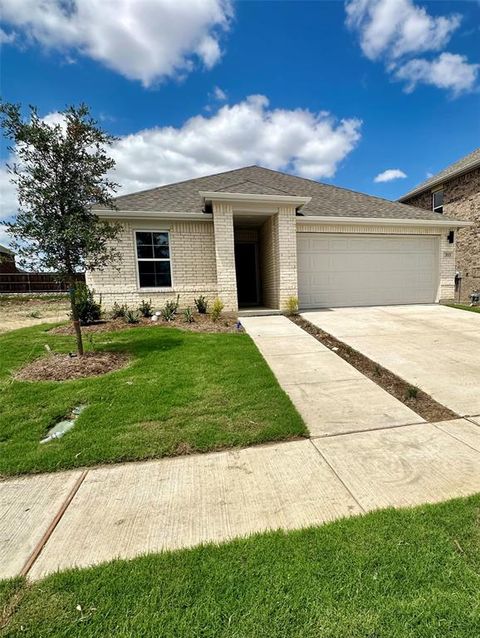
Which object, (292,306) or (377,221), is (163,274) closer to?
(292,306)

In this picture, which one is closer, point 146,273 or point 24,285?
point 146,273

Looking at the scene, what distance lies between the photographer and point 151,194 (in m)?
10.9

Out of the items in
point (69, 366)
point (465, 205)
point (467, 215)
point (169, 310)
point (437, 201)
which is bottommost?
point (69, 366)

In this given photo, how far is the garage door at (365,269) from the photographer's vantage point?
11148mm

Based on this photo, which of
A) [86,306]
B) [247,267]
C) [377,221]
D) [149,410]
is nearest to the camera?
[149,410]

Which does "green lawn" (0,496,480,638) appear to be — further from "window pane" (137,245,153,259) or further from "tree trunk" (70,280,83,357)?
"window pane" (137,245,153,259)

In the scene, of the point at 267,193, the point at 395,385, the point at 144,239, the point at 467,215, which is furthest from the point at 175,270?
→ the point at 467,215

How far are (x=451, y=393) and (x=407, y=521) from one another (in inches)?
107

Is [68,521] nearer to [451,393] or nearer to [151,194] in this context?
[451,393]

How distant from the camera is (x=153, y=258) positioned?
1014 cm

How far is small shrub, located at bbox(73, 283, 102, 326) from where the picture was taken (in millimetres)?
8656

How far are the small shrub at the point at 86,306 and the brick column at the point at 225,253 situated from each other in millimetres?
3718

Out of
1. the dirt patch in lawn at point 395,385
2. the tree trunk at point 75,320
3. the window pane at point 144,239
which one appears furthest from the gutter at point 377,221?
the tree trunk at point 75,320

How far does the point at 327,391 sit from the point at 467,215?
15.8 meters
